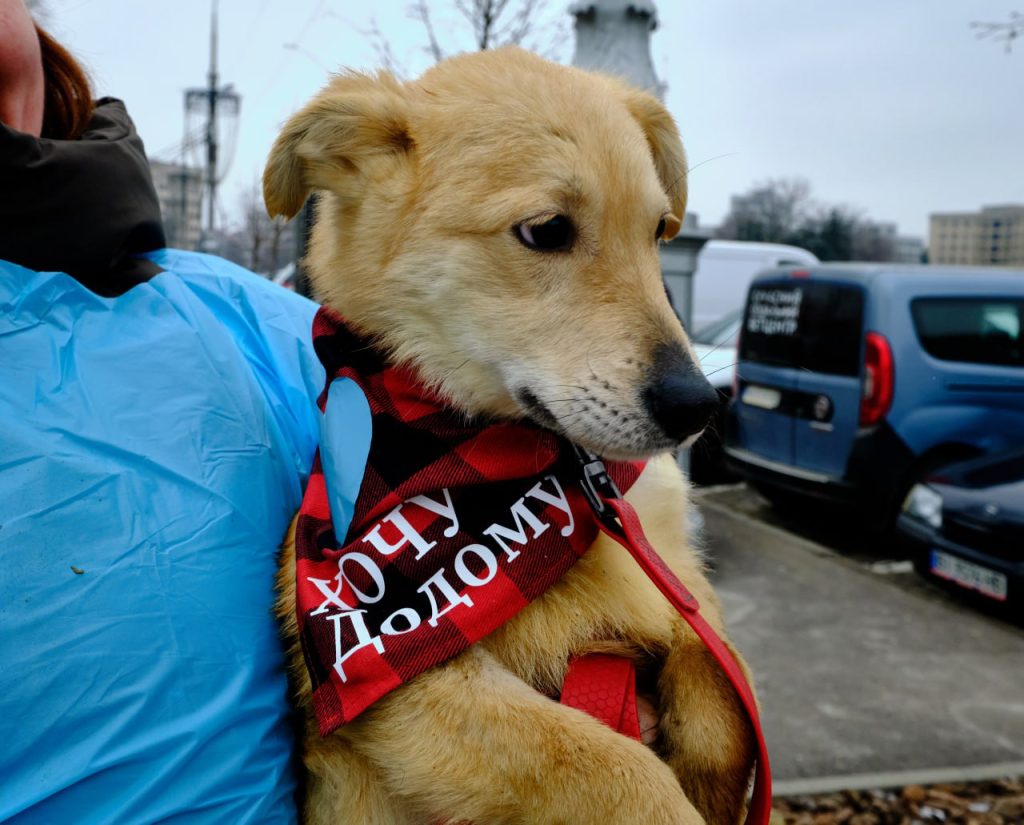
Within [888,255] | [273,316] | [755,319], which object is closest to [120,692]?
[273,316]

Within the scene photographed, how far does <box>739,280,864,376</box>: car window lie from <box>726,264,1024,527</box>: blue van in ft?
0.04

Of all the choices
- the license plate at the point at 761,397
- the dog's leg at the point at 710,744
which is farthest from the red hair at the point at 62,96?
the license plate at the point at 761,397

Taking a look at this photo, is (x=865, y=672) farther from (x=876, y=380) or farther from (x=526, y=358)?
(x=526, y=358)

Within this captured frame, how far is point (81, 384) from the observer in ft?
5.81

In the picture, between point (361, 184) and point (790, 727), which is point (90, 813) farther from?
point (790, 727)

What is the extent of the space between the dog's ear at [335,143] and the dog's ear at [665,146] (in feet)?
2.10

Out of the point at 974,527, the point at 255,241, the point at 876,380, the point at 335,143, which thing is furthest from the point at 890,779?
the point at 255,241

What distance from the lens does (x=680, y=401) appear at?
72.6 inches

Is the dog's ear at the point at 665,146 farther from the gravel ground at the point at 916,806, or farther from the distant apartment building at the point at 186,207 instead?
the distant apartment building at the point at 186,207

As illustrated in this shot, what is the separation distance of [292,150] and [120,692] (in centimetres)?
126

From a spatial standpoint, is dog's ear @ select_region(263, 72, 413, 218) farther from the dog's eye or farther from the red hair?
the red hair

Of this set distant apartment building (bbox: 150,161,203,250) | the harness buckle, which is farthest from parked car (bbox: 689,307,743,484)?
distant apartment building (bbox: 150,161,203,250)

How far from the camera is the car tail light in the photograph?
25.8ft

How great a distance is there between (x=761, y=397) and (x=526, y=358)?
7.66 metres
